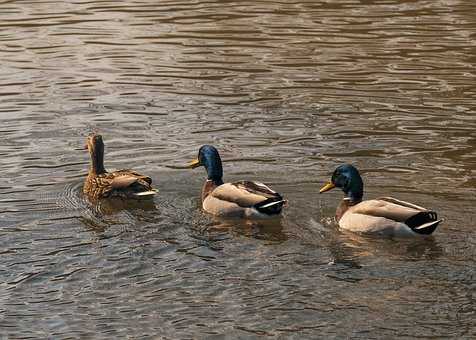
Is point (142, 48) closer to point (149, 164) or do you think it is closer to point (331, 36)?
point (331, 36)

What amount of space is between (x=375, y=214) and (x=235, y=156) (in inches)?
120

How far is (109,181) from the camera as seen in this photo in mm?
14047

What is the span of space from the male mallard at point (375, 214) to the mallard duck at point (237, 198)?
0.66m

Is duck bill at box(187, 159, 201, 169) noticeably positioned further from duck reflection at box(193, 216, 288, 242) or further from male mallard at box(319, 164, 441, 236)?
male mallard at box(319, 164, 441, 236)

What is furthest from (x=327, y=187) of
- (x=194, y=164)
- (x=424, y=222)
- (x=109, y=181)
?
(x=109, y=181)

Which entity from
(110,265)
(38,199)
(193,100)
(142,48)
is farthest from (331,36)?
(110,265)

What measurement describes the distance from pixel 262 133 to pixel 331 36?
19.8 ft

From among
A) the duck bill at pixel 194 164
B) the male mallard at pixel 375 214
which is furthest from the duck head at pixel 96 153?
the male mallard at pixel 375 214

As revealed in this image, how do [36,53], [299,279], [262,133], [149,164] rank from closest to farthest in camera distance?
[299,279] < [149,164] < [262,133] < [36,53]

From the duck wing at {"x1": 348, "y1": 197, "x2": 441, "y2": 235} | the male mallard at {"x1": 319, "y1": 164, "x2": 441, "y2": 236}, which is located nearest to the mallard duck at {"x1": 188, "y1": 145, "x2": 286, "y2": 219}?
the male mallard at {"x1": 319, "y1": 164, "x2": 441, "y2": 236}

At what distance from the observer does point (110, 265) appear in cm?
1177

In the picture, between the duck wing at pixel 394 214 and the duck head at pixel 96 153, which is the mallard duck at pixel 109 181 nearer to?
the duck head at pixel 96 153

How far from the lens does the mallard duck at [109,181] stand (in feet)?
45.3

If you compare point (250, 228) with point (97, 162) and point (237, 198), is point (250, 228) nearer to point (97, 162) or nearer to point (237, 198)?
point (237, 198)
